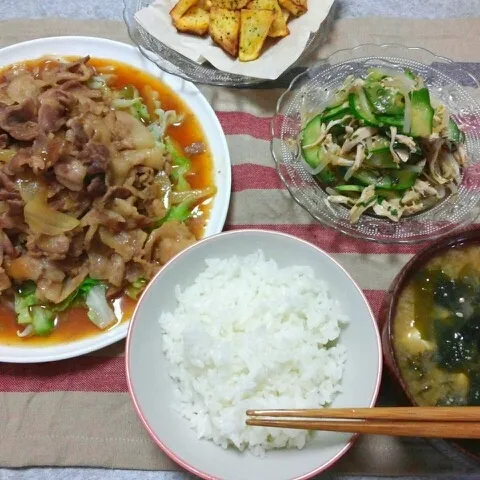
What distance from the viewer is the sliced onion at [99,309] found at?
2541mm

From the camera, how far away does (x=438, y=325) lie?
2043 millimetres

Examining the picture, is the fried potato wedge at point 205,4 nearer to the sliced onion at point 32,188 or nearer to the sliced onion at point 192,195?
the sliced onion at point 192,195

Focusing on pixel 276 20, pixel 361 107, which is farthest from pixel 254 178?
pixel 276 20

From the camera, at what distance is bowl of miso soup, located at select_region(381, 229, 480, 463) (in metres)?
1.97

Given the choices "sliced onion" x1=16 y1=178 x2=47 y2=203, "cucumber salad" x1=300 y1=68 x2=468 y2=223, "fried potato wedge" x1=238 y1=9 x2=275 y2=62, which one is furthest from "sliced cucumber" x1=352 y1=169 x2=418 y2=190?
"sliced onion" x1=16 y1=178 x2=47 y2=203

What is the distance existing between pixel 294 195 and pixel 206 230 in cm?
46

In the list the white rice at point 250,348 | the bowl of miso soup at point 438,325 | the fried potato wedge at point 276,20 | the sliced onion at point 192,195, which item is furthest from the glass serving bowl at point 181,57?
the bowl of miso soup at point 438,325

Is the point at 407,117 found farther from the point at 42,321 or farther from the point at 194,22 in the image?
the point at 42,321

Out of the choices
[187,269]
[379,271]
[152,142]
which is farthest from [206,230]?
[379,271]

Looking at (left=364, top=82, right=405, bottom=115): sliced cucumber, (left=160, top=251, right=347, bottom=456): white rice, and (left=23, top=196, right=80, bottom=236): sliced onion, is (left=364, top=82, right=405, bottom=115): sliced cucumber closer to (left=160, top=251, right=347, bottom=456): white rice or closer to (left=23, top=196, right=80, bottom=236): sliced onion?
(left=160, top=251, right=347, bottom=456): white rice

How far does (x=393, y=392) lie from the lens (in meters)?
2.27

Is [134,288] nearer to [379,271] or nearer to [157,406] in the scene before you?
[157,406]

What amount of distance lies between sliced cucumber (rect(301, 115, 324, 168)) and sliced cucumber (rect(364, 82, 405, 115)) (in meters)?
0.26

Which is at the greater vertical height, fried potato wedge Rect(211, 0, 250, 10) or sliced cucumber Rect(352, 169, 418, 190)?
fried potato wedge Rect(211, 0, 250, 10)
